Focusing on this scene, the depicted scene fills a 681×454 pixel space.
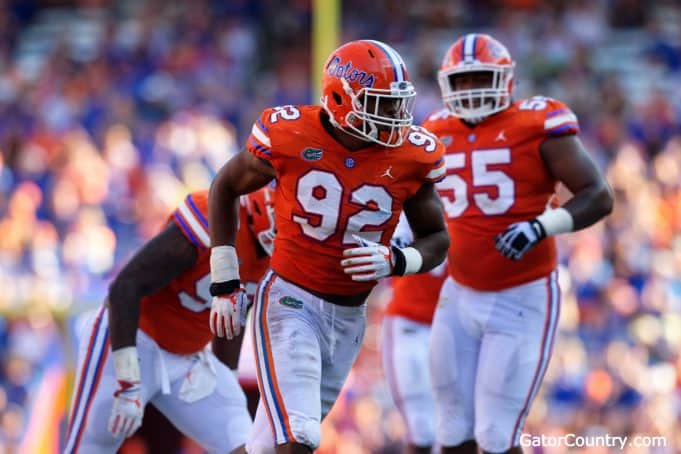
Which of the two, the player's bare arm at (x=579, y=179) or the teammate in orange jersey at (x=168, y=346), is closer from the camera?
the teammate in orange jersey at (x=168, y=346)

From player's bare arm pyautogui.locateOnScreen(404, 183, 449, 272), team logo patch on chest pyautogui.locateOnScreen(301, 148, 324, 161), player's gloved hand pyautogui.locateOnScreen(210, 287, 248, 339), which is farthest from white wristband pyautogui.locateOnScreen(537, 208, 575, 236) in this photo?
player's gloved hand pyautogui.locateOnScreen(210, 287, 248, 339)

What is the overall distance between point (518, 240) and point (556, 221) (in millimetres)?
203

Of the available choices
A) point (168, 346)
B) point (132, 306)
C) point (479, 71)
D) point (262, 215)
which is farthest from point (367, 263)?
point (479, 71)

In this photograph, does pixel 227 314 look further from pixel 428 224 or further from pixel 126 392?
pixel 428 224

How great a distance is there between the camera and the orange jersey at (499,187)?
5.00 m

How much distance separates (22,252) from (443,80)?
22.2ft

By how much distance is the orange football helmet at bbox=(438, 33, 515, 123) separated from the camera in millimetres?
5117

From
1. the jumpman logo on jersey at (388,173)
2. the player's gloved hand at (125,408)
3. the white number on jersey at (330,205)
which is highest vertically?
the jumpman logo on jersey at (388,173)

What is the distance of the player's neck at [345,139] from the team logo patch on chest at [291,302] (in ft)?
1.86

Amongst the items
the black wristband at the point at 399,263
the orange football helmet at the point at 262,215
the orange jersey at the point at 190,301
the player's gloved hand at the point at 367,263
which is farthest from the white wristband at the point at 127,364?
the black wristband at the point at 399,263

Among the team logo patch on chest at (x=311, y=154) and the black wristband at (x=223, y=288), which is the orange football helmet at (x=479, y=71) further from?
the black wristband at (x=223, y=288)

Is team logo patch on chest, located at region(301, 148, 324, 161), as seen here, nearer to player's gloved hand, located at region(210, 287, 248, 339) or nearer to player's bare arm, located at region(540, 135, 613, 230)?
player's gloved hand, located at region(210, 287, 248, 339)

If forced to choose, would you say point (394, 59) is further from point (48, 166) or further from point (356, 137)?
point (48, 166)

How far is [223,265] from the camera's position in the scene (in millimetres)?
4273
